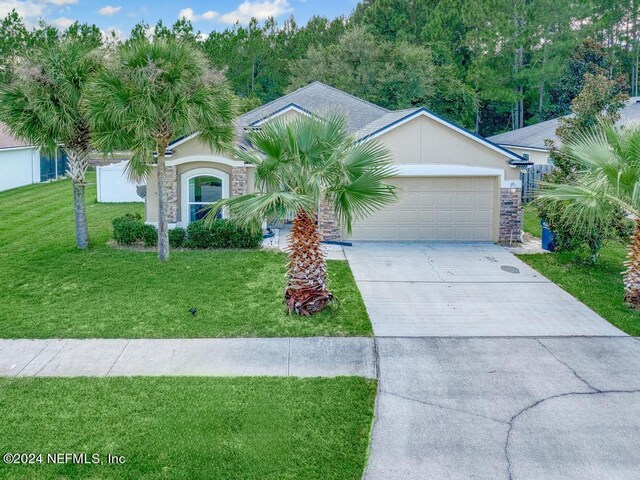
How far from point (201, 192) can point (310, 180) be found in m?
7.88

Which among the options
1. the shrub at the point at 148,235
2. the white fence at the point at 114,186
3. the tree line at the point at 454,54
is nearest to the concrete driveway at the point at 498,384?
the shrub at the point at 148,235

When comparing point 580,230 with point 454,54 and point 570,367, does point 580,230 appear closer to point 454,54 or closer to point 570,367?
point 570,367

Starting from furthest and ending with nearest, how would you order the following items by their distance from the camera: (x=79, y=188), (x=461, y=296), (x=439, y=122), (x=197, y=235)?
(x=439, y=122)
(x=197, y=235)
(x=79, y=188)
(x=461, y=296)

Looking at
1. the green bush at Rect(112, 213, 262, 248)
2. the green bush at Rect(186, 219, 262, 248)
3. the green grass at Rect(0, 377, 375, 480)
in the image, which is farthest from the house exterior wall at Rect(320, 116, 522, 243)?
the green grass at Rect(0, 377, 375, 480)

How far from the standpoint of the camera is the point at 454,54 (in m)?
42.0

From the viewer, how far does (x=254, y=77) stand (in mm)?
48281

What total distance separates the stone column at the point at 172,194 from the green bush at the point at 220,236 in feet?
4.86

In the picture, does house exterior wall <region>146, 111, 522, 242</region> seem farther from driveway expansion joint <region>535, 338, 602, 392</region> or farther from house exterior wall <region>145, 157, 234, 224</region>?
driveway expansion joint <region>535, 338, 602, 392</region>

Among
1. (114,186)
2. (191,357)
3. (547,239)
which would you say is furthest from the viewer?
(114,186)

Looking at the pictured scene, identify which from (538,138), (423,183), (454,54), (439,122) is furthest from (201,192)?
(454,54)

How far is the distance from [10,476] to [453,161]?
13.4 m

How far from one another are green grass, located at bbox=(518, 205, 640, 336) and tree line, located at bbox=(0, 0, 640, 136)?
59.7ft

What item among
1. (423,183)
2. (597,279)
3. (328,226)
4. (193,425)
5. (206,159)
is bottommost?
(193,425)

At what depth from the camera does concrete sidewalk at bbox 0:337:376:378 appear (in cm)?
793
